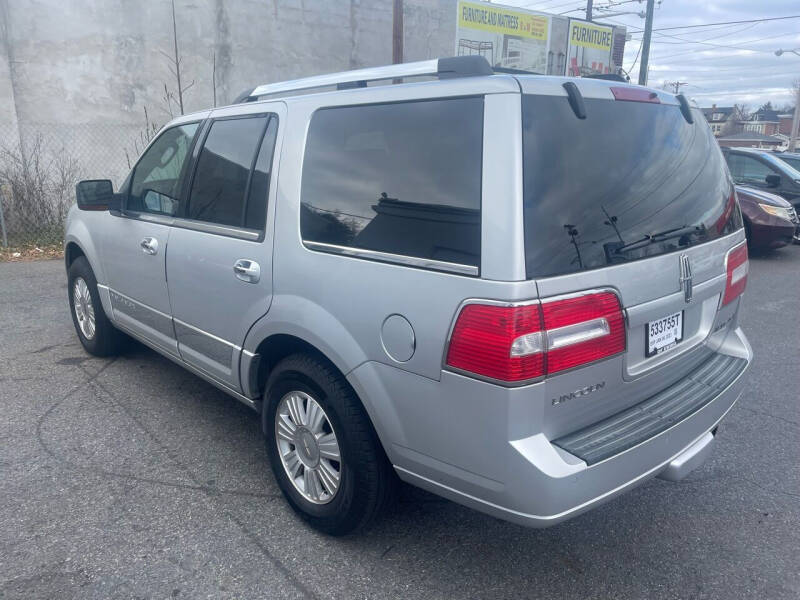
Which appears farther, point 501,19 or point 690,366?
point 501,19

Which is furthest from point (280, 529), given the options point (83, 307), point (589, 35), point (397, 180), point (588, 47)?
point (589, 35)

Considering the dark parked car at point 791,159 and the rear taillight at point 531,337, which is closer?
the rear taillight at point 531,337

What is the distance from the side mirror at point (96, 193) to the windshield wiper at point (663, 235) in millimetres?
3575

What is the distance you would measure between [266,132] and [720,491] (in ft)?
9.79

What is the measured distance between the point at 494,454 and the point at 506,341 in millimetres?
401

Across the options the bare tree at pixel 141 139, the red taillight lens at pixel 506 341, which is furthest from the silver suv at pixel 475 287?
the bare tree at pixel 141 139

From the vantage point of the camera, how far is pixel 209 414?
14.0ft

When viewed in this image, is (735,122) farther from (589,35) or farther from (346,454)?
(346,454)

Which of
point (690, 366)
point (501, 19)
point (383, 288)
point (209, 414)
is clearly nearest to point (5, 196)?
point (209, 414)

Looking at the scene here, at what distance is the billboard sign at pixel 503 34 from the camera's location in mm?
17875

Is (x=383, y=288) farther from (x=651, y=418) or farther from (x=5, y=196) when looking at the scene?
(x=5, y=196)

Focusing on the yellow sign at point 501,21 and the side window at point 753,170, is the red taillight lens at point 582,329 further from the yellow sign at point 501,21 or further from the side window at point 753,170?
the yellow sign at point 501,21

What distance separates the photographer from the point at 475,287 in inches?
87.0

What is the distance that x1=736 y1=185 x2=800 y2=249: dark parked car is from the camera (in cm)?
995
